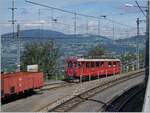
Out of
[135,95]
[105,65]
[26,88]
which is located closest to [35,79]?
[26,88]

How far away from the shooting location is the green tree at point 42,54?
72.8 meters

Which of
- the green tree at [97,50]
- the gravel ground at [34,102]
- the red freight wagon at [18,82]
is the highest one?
the green tree at [97,50]

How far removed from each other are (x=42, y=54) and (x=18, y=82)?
152 ft

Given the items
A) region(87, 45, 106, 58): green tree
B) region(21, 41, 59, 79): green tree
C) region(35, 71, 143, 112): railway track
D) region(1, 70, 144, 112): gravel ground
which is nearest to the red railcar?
region(35, 71, 143, 112): railway track

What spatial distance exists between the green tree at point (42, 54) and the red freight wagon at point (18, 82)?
37691 mm

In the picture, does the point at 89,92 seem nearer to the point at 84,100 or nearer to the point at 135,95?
the point at 135,95

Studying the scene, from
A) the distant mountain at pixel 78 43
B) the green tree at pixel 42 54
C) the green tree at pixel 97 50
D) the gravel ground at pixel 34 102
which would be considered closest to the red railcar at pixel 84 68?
the distant mountain at pixel 78 43

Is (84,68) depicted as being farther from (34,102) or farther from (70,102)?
(70,102)

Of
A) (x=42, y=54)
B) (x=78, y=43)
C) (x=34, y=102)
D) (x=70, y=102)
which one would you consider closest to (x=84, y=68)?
(x=78, y=43)

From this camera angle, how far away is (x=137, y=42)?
76438mm

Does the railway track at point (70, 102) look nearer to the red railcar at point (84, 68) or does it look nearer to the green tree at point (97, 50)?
the red railcar at point (84, 68)

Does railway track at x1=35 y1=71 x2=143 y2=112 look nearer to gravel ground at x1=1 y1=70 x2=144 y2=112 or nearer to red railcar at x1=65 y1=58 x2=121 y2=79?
gravel ground at x1=1 y1=70 x2=144 y2=112

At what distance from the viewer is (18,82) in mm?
29906

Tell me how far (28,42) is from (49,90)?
42.4 meters
